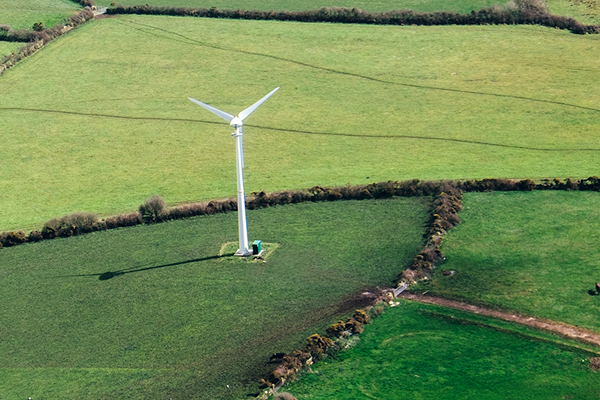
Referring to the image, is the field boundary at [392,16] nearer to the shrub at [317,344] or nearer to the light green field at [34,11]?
the light green field at [34,11]

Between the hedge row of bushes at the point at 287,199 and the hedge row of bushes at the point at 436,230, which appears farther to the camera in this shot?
the hedge row of bushes at the point at 287,199

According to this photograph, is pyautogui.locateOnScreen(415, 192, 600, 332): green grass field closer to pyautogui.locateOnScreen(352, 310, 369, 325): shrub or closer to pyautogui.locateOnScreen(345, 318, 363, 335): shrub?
pyautogui.locateOnScreen(352, 310, 369, 325): shrub

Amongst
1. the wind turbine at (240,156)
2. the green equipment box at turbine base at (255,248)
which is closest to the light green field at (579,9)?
the wind turbine at (240,156)

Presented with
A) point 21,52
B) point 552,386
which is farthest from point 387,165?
point 21,52

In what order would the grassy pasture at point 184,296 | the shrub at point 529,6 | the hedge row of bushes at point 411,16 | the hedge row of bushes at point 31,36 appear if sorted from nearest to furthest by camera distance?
the grassy pasture at point 184,296 → the hedge row of bushes at point 31,36 → the hedge row of bushes at point 411,16 → the shrub at point 529,6

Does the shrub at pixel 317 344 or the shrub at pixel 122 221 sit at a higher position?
the shrub at pixel 122 221

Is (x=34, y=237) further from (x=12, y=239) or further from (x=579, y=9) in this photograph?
(x=579, y=9)

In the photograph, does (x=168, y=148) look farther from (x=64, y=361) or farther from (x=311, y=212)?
(x=64, y=361)

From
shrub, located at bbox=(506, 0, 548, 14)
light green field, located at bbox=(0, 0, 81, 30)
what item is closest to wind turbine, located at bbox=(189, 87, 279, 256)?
light green field, located at bbox=(0, 0, 81, 30)
